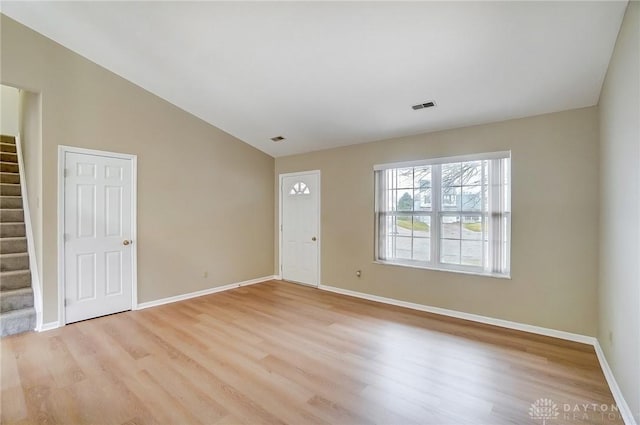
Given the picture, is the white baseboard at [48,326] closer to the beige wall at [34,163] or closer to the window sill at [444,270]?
the beige wall at [34,163]

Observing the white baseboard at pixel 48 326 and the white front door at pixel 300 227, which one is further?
the white front door at pixel 300 227

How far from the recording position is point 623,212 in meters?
2.03

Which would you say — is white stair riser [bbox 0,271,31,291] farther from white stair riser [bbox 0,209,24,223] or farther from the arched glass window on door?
the arched glass window on door

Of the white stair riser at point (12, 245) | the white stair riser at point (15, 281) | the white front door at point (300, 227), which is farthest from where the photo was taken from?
the white front door at point (300, 227)

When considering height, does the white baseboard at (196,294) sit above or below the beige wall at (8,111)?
below

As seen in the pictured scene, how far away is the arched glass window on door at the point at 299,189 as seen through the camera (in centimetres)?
551

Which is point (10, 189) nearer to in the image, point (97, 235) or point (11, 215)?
point (11, 215)

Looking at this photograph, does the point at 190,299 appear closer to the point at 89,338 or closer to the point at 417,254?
the point at 89,338

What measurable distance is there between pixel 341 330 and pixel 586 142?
330 cm

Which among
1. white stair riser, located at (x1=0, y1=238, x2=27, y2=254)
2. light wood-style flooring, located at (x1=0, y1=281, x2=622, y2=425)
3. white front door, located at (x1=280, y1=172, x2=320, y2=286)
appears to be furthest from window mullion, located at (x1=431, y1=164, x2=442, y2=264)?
white stair riser, located at (x1=0, y1=238, x2=27, y2=254)

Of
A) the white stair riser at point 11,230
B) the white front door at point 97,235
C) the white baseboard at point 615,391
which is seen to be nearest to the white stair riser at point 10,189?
the white stair riser at point 11,230

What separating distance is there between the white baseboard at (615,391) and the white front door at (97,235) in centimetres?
510

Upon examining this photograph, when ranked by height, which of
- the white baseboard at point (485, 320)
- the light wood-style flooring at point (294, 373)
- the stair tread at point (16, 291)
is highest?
the stair tread at point (16, 291)

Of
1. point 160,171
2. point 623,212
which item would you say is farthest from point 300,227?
point 623,212
